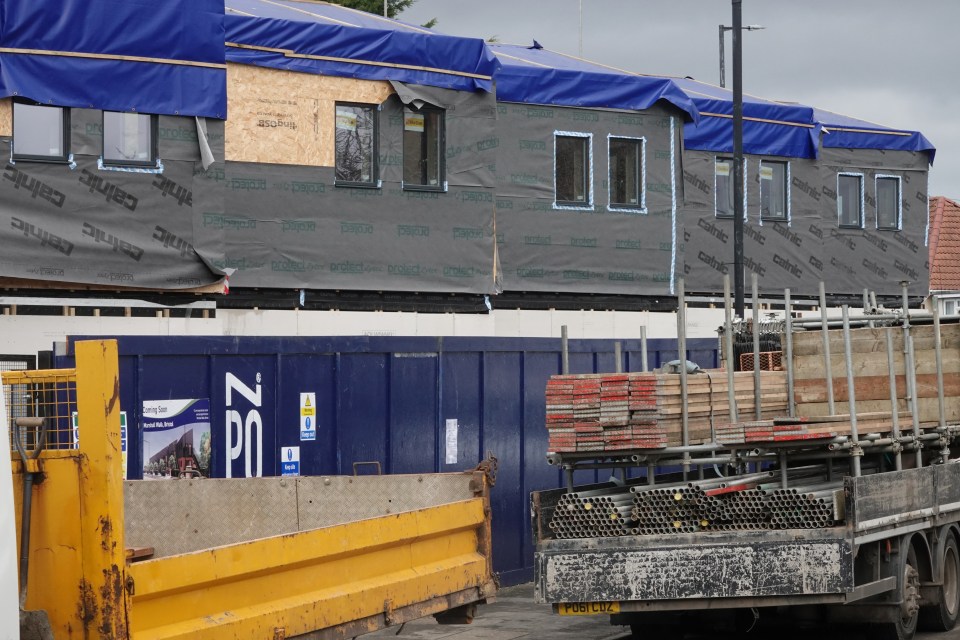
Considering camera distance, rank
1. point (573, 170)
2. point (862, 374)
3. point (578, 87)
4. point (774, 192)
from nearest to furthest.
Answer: point (862, 374) < point (578, 87) < point (573, 170) < point (774, 192)

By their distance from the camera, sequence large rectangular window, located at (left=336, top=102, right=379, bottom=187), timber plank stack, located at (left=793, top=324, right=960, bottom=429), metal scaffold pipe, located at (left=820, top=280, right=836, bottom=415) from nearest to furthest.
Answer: metal scaffold pipe, located at (left=820, top=280, right=836, bottom=415), timber plank stack, located at (left=793, top=324, right=960, bottom=429), large rectangular window, located at (left=336, top=102, right=379, bottom=187)

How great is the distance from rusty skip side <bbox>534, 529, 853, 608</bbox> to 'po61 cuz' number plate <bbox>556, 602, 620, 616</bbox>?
5cm

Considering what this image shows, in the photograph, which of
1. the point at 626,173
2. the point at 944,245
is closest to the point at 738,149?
the point at 626,173

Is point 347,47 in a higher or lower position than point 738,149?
higher

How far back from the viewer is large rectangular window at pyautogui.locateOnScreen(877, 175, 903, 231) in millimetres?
32000

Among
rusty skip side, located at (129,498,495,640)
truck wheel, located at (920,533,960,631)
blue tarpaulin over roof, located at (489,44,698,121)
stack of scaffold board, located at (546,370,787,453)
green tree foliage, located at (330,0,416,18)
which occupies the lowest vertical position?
truck wheel, located at (920,533,960,631)

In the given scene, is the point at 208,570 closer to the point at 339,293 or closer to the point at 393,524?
the point at 393,524

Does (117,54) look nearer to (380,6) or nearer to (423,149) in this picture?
(423,149)

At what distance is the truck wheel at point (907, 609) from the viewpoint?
11.5m

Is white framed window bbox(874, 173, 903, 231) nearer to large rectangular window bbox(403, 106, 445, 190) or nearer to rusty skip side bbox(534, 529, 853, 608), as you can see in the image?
large rectangular window bbox(403, 106, 445, 190)

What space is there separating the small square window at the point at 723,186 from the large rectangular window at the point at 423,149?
7.96 metres

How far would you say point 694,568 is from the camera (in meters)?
10.6

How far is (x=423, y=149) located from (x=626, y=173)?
490 centimetres

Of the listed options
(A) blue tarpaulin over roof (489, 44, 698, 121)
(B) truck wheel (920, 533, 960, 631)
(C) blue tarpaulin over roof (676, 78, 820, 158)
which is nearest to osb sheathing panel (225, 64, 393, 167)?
(A) blue tarpaulin over roof (489, 44, 698, 121)
